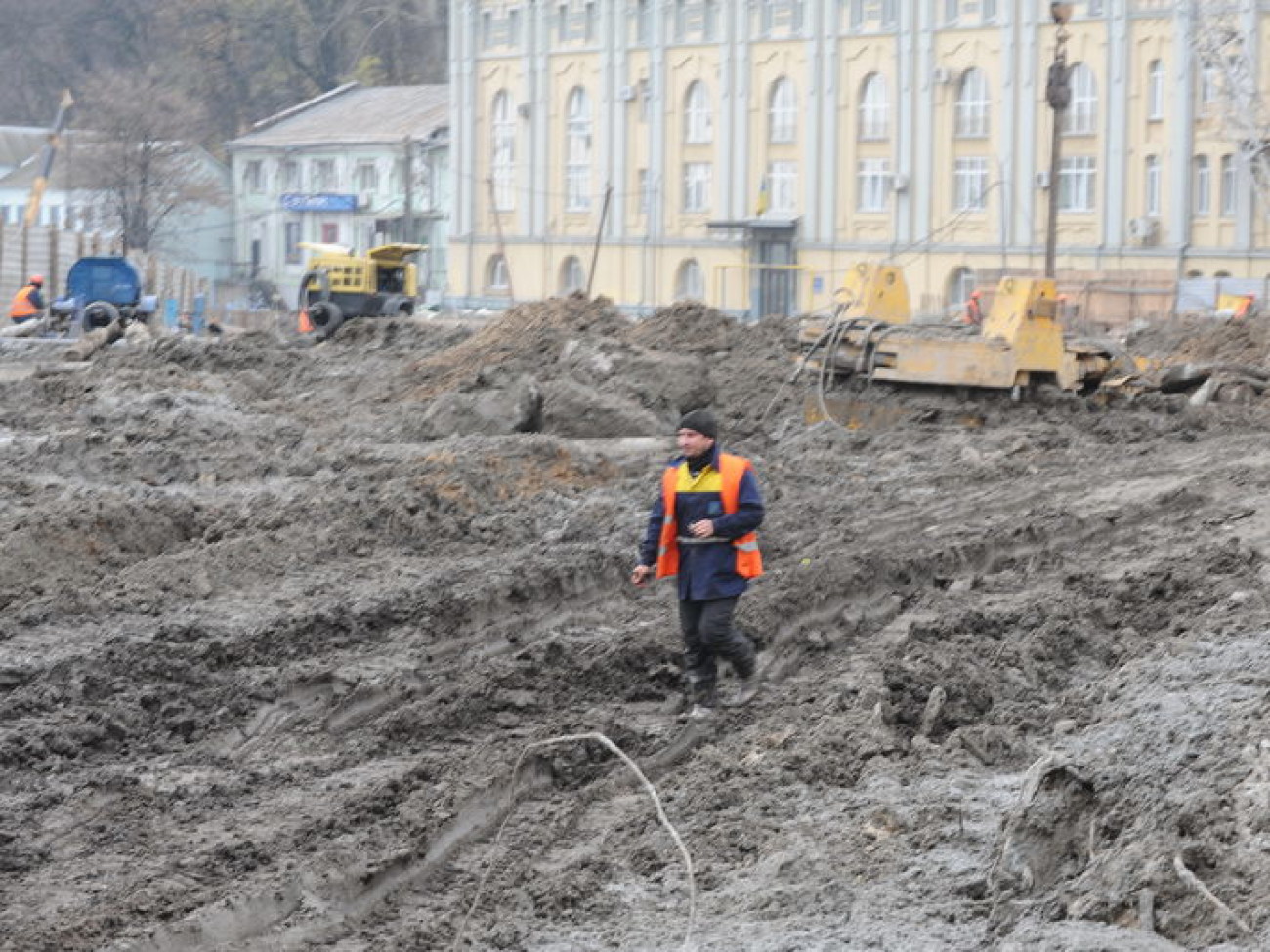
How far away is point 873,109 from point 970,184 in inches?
147

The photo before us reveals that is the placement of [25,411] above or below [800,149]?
below

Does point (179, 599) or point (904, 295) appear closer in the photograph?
point (179, 599)

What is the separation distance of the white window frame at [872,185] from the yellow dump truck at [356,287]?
20.4 meters

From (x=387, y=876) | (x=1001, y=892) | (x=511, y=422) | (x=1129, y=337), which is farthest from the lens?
(x=1129, y=337)

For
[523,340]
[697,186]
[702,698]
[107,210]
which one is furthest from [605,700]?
[107,210]

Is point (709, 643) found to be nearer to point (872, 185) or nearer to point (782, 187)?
point (872, 185)

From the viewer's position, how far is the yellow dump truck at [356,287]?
36438mm

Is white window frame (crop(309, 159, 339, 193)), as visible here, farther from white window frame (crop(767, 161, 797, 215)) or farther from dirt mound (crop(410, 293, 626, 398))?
dirt mound (crop(410, 293, 626, 398))

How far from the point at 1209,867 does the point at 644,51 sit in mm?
56223

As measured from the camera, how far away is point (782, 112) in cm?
5816

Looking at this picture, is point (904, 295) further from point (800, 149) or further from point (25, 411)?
point (800, 149)

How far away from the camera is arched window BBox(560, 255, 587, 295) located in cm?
6328

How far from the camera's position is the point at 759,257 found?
58.7 m

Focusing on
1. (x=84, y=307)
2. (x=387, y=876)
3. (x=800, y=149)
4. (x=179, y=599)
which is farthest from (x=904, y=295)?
(x=800, y=149)
